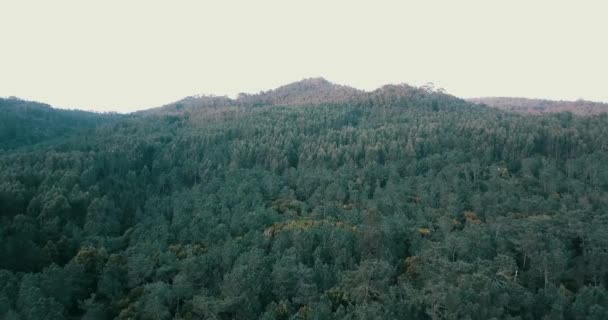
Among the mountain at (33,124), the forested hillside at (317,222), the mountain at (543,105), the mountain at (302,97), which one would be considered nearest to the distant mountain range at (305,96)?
the mountain at (302,97)

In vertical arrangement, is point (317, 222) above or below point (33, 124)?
below

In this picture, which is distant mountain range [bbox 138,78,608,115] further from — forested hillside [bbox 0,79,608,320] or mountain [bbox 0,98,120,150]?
mountain [bbox 0,98,120,150]

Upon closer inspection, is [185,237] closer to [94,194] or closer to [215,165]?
[94,194]

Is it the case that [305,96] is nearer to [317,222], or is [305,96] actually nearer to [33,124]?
[33,124]

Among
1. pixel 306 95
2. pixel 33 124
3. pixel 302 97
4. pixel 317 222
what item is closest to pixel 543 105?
pixel 306 95

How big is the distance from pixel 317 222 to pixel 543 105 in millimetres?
126024

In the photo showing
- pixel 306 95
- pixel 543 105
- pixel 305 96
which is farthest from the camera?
pixel 543 105

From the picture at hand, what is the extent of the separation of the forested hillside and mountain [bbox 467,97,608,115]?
4693cm

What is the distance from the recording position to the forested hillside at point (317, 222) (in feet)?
78.7

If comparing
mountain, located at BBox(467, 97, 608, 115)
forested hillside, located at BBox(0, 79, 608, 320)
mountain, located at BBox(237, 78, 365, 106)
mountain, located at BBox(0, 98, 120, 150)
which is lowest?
forested hillside, located at BBox(0, 79, 608, 320)

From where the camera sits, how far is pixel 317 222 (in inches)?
1415

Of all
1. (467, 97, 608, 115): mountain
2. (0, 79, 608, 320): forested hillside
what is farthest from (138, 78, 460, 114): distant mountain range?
(467, 97, 608, 115): mountain

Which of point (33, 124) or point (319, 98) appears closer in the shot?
point (33, 124)

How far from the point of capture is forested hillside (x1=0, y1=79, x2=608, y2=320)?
24.0 meters
